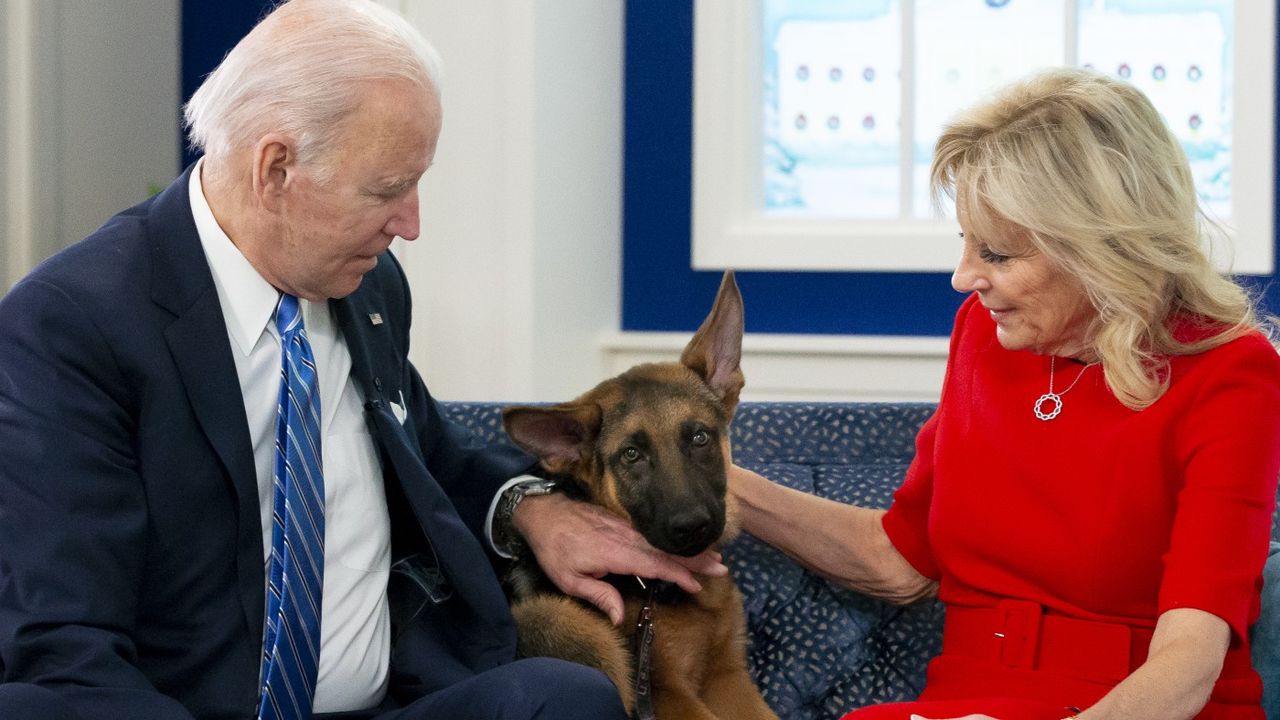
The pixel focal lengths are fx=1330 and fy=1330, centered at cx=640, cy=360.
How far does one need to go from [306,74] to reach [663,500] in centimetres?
86

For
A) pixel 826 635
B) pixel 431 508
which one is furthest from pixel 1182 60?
pixel 431 508

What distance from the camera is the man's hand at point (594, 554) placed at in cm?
217

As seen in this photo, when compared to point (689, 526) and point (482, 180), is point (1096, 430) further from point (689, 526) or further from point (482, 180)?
point (482, 180)

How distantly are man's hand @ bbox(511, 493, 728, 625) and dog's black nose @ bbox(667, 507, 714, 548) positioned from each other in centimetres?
8

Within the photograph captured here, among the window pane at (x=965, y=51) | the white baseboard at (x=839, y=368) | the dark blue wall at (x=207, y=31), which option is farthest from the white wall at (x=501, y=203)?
the window pane at (x=965, y=51)

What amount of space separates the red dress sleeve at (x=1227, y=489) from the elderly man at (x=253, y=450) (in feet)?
2.65

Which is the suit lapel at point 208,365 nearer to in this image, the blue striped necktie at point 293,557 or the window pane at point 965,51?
the blue striped necktie at point 293,557

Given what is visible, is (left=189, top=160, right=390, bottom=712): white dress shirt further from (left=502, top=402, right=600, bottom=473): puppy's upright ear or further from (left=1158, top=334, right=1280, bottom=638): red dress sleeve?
(left=1158, top=334, right=1280, bottom=638): red dress sleeve

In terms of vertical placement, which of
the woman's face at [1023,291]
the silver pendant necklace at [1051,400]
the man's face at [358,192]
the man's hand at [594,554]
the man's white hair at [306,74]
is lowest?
the man's hand at [594,554]

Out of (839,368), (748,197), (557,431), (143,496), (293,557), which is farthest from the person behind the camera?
(748,197)

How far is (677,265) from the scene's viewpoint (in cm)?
477

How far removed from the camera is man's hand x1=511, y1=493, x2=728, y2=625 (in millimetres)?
2166

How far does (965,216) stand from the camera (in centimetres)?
202

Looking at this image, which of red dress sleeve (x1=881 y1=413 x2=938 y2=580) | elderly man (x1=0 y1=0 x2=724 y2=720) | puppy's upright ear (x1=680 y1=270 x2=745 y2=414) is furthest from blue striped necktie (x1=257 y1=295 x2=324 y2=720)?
red dress sleeve (x1=881 y1=413 x2=938 y2=580)
